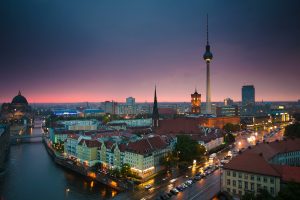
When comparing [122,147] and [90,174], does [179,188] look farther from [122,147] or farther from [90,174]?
[90,174]

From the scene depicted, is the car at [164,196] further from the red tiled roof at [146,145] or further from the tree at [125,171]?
the red tiled roof at [146,145]

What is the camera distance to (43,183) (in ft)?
111

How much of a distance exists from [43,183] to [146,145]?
541 inches

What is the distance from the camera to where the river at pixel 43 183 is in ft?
94.9

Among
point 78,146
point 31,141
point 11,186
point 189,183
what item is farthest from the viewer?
point 31,141

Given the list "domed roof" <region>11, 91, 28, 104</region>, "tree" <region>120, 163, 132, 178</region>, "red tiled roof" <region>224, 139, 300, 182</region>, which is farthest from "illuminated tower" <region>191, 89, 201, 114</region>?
"domed roof" <region>11, 91, 28, 104</region>

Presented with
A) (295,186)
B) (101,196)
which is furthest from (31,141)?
(295,186)

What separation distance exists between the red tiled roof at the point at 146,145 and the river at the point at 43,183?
18.4 ft

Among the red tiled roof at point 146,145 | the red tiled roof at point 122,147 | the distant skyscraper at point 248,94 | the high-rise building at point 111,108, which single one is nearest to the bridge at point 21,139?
the red tiled roof at point 122,147

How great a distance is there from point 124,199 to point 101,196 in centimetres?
430

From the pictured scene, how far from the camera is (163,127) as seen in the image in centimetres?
5916

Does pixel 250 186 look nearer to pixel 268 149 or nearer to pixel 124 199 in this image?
pixel 268 149

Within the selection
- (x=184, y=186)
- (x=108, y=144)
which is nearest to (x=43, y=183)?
(x=108, y=144)

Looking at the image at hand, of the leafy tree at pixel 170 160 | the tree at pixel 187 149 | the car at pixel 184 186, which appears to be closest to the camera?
the car at pixel 184 186
